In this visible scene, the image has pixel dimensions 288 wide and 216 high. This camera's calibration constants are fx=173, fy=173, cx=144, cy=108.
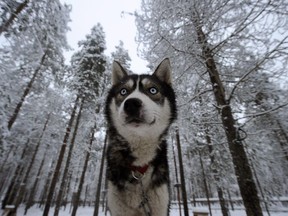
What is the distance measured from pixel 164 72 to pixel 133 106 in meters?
1.55

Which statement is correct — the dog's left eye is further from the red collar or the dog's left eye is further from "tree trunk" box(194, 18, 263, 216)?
"tree trunk" box(194, 18, 263, 216)

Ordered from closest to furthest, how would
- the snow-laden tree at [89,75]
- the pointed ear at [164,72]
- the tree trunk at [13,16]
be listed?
the pointed ear at [164,72] → the tree trunk at [13,16] → the snow-laden tree at [89,75]

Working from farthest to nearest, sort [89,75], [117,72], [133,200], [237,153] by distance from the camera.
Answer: [89,75], [237,153], [117,72], [133,200]

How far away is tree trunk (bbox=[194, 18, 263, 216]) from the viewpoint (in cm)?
420

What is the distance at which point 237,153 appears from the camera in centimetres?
466

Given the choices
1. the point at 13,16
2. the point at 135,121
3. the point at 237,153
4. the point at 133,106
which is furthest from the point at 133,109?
the point at 13,16

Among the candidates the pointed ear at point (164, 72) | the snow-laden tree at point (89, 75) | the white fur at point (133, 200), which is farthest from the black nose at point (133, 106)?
the snow-laden tree at point (89, 75)

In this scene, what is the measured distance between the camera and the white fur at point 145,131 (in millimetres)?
2469

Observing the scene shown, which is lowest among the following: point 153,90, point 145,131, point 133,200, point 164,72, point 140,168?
point 133,200

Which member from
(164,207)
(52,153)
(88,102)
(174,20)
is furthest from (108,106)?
(52,153)

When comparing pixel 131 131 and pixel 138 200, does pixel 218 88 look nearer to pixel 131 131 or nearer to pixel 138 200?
pixel 131 131

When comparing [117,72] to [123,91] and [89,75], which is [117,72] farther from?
[89,75]

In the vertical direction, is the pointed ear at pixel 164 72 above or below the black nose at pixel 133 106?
above

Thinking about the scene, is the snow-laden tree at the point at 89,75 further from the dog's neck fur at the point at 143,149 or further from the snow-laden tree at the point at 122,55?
the dog's neck fur at the point at 143,149
